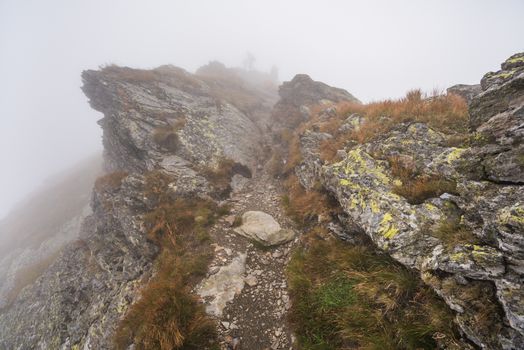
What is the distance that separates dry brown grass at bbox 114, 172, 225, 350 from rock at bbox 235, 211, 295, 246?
1593 millimetres

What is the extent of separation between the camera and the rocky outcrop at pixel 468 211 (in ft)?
13.7

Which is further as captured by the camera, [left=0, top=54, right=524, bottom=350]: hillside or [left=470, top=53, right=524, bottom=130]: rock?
[left=470, top=53, right=524, bottom=130]: rock

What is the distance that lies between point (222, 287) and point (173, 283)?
161cm

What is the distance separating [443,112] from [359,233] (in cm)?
648

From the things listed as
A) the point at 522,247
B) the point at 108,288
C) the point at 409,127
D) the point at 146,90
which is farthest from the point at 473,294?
the point at 146,90

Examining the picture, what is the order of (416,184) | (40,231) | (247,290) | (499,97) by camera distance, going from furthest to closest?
1. (40,231)
2. (247,290)
3. (416,184)
4. (499,97)

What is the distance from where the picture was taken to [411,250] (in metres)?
5.90

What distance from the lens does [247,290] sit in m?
7.81

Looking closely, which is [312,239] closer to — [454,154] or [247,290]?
[247,290]

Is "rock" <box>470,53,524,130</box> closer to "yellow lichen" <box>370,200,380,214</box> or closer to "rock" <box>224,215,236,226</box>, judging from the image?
"yellow lichen" <box>370,200,380,214</box>

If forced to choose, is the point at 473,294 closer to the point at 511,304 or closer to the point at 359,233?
the point at 511,304

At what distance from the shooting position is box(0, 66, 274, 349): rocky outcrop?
10.5 metres

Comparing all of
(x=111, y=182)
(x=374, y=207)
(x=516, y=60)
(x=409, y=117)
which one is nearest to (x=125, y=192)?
(x=111, y=182)

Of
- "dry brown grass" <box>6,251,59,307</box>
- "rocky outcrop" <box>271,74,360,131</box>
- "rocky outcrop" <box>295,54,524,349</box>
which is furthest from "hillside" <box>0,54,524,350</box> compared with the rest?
"dry brown grass" <box>6,251,59,307</box>
